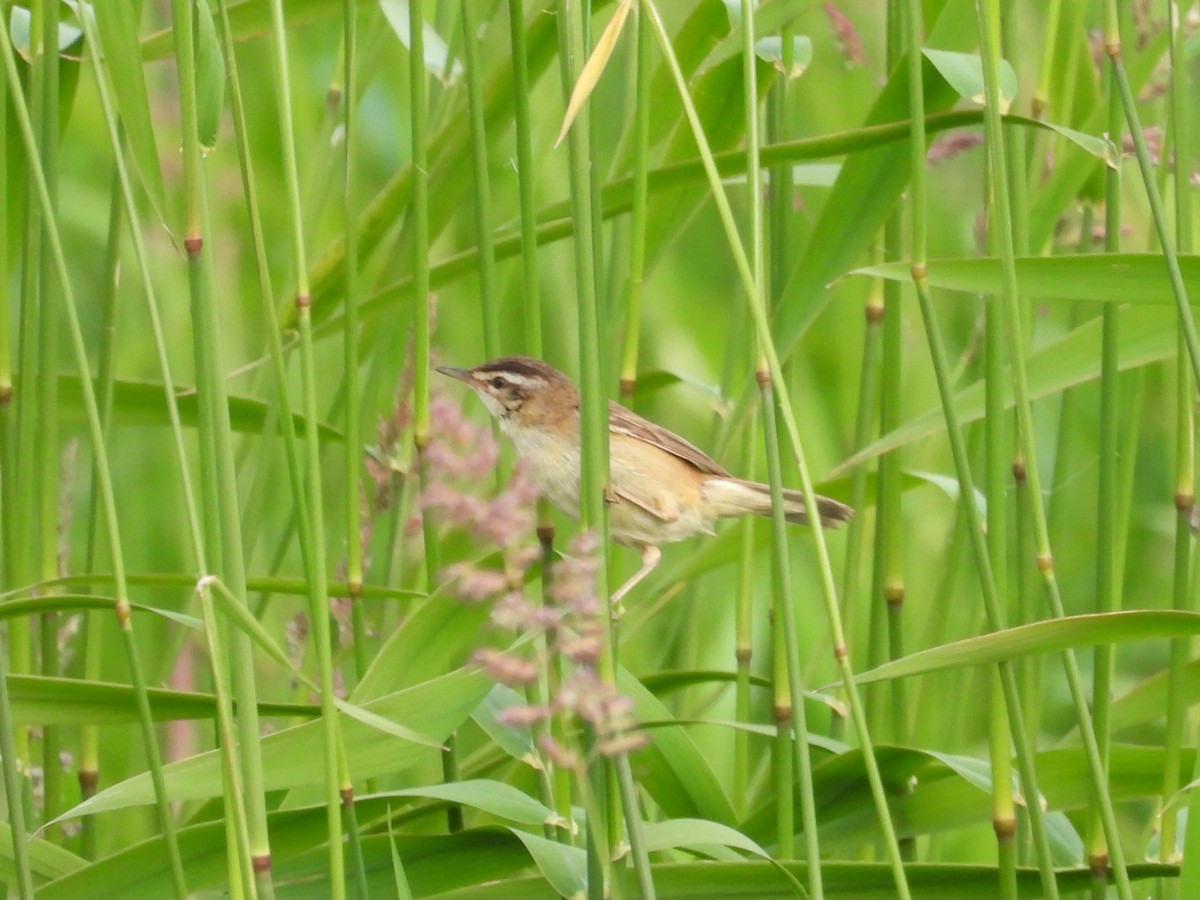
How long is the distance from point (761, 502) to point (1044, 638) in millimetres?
1015

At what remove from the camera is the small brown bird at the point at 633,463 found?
109 inches

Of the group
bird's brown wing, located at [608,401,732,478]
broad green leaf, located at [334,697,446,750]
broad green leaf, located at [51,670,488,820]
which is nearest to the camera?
broad green leaf, located at [334,697,446,750]

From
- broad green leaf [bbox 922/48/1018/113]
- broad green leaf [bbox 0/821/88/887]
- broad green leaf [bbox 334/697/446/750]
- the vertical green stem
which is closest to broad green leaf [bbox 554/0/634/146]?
broad green leaf [bbox 922/48/1018/113]

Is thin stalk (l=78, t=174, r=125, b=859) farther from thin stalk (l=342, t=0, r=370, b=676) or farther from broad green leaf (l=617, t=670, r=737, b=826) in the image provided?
broad green leaf (l=617, t=670, r=737, b=826)

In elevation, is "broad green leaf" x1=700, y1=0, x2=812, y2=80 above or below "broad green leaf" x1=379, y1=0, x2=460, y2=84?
below

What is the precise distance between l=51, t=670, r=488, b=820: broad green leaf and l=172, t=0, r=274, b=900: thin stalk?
0.21 metres

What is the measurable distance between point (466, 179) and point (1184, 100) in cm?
118

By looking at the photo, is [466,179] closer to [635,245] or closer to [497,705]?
[635,245]

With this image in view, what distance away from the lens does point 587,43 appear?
1785mm

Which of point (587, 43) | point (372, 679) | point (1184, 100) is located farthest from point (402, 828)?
point (1184, 100)

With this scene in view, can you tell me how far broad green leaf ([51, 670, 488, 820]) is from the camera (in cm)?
178

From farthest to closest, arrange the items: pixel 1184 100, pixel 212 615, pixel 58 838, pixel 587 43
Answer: pixel 58 838 → pixel 1184 100 → pixel 587 43 → pixel 212 615

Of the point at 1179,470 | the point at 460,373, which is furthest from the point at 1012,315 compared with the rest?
the point at 460,373

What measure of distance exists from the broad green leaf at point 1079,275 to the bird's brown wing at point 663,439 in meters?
0.89
